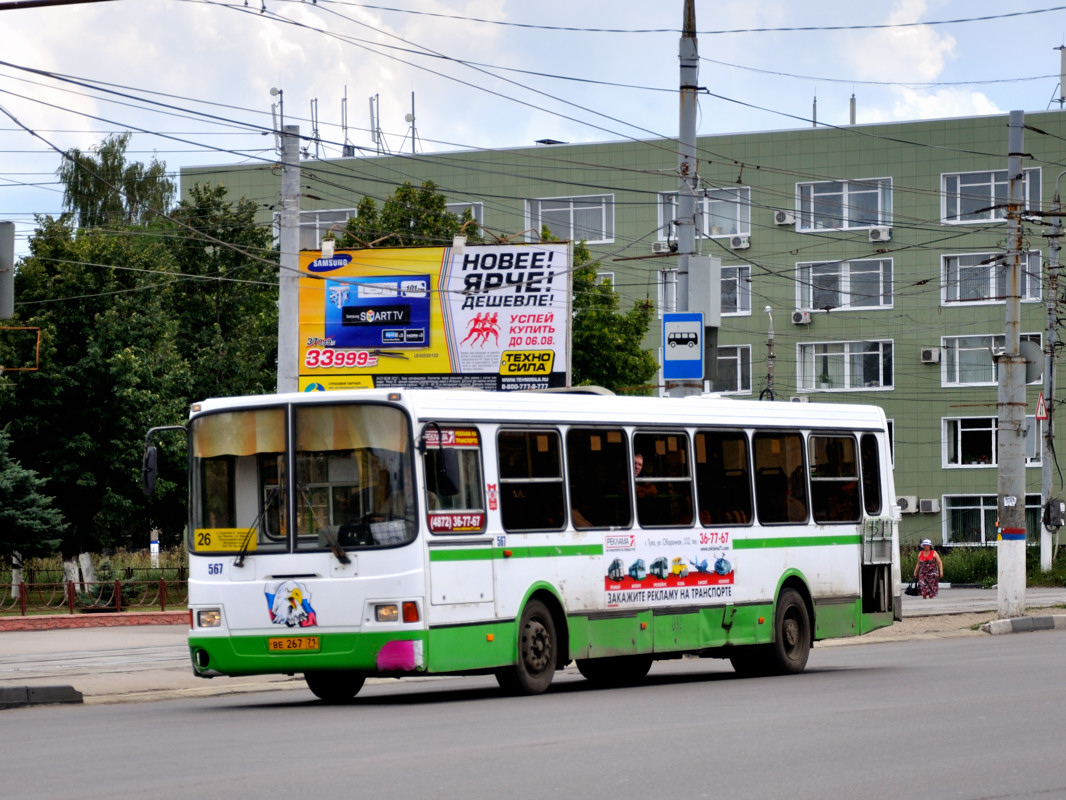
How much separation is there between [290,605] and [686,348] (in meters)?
9.89

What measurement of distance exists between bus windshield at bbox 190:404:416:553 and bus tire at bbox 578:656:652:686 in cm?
397

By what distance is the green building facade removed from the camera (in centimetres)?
6438

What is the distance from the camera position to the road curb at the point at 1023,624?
2903 centimetres

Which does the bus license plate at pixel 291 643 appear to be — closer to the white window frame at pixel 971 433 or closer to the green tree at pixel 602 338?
the green tree at pixel 602 338

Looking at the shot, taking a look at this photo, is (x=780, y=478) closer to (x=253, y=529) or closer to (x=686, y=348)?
(x=686, y=348)

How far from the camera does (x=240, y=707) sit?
16219 millimetres

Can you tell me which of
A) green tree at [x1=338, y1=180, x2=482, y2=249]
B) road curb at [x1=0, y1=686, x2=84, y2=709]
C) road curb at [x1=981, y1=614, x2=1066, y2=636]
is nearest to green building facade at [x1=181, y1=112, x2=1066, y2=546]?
green tree at [x1=338, y1=180, x2=482, y2=249]

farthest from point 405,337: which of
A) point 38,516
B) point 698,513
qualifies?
point 698,513

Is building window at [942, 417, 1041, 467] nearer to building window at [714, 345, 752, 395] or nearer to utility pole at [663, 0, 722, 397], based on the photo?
building window at [714, 345, 752, 395]

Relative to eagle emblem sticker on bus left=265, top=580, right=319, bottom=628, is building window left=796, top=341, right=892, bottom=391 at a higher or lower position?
higher

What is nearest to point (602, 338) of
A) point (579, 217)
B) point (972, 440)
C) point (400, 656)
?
point (579, 217)

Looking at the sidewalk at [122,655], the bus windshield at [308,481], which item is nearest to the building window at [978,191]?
the sidewalk at [122,655]

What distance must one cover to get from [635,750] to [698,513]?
751cm

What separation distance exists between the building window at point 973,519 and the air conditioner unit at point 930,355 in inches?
202
